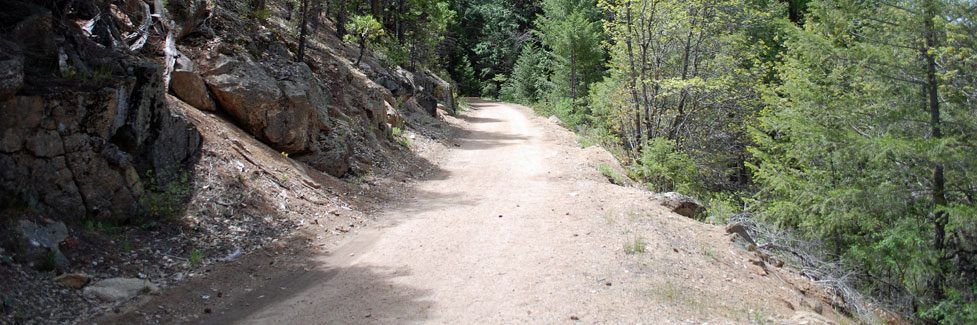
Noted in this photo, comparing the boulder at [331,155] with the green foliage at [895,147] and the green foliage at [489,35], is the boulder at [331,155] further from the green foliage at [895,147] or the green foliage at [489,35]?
the green foliage at [489,35]

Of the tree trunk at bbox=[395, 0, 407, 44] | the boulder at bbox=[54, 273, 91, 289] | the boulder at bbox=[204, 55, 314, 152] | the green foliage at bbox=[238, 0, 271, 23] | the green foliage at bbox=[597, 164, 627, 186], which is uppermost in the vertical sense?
the tree trunk at bbox=[395, 0, 407, 44]

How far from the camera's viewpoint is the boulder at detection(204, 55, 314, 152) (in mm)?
9922

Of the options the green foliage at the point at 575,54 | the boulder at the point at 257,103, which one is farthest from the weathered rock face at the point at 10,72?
the green foliage at the point at 575,54

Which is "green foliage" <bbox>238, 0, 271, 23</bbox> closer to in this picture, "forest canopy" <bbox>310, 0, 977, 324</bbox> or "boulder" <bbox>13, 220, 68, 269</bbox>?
"boulder" <bbox>13, 220, 68, 269</bbox>

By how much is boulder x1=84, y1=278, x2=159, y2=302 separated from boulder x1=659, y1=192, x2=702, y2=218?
27.0 ft

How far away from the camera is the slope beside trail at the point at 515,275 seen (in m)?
5.43

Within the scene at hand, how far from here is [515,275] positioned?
21.3 ft

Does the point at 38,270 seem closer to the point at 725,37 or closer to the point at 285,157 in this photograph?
the point at 285,157

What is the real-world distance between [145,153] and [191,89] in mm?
2793

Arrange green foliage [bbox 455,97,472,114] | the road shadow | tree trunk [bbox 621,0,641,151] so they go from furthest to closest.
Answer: green foliage [bbox 455,97,472,114] → the road shadow → tree trunk [bbox 621,0,641,151]

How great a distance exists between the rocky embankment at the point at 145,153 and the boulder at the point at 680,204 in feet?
18.4

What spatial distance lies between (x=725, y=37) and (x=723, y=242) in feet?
29.4

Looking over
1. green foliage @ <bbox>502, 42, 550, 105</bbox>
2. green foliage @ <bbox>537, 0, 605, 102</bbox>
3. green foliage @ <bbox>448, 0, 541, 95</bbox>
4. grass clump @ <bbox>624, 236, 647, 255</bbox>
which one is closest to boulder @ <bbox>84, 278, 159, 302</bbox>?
grass clump @ <bbox>624, 236, 647, 255</bbox>

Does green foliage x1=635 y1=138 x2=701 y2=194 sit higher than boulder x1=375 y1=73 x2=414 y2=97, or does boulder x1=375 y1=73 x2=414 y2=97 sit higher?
boulder x1=375 y1=73 x2=414 y2=97
